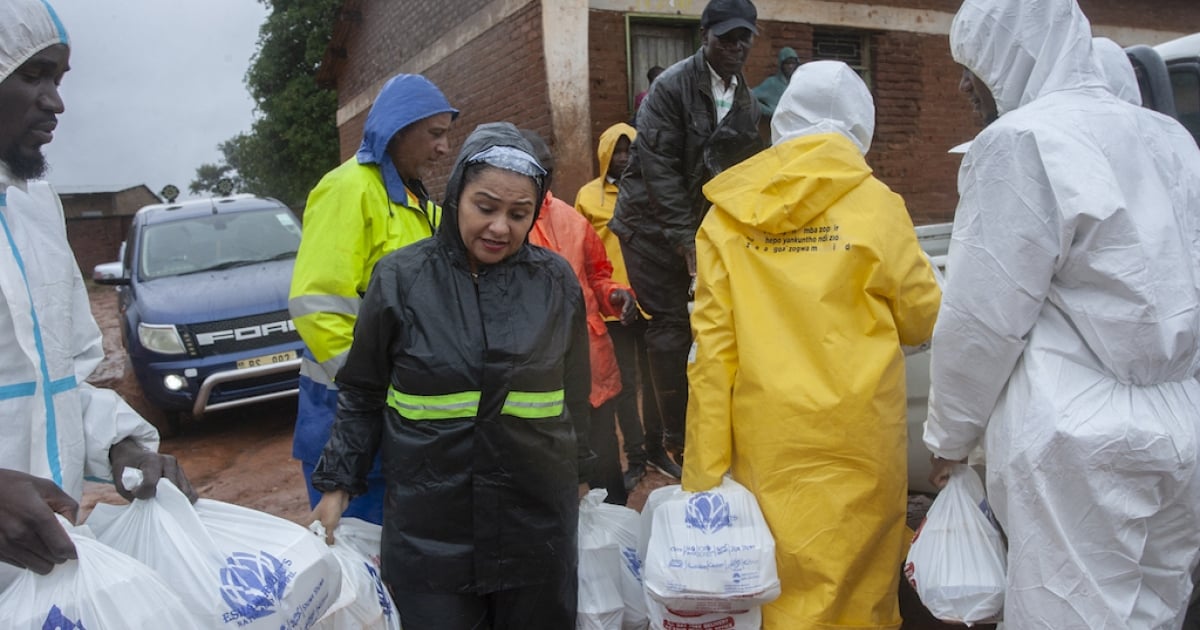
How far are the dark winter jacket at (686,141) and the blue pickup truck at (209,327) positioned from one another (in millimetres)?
3713

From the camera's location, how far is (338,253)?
8.38 feet

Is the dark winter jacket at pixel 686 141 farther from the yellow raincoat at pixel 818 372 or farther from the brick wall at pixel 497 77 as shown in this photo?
the brick wall at pixel 497 77

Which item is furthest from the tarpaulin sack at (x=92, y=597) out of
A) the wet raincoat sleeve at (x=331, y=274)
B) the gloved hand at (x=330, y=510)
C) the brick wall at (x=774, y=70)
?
the brick wall at (x=774, y=70)

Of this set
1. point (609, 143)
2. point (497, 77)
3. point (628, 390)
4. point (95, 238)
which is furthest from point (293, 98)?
point (628, 390)

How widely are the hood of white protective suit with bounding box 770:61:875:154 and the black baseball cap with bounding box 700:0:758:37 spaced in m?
1.01

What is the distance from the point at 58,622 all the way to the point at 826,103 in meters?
2.38

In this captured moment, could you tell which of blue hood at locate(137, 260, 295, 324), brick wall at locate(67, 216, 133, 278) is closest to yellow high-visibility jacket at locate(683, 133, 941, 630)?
blue hood at locate(137, 260, 295, 324)

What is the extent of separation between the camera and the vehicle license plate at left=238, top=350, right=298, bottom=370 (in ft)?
20.4

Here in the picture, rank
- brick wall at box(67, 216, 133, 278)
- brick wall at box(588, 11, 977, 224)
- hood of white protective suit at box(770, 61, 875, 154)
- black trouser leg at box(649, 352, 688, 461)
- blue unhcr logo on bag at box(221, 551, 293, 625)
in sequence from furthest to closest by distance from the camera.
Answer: brick wall at box(67, 216, 133, 278) < brick wall at box(588, 11, 977, 224) < black trouser leg at box(649, 352, 688, 461) < hood of white protective suit at box(770, 61, 875, 154) < blue unhcr logo on bag at box(221, 551, 293, 625)

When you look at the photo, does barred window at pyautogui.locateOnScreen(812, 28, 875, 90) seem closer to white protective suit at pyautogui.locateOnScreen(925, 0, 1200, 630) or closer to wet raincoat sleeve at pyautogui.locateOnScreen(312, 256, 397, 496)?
white protective suit at pyautogui.locateOnScreen(925, 0, 1200, 630)

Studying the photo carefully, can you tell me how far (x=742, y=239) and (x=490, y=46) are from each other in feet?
23.3

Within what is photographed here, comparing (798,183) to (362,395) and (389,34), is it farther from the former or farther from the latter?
(389,34)

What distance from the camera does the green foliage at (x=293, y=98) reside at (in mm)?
21188

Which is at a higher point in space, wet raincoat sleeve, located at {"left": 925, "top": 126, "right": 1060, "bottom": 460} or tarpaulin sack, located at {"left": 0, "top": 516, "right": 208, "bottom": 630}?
wet raincoat sleeve, located at {"left": 925, "top": 126, "right": 1060, "bottom": 460}
